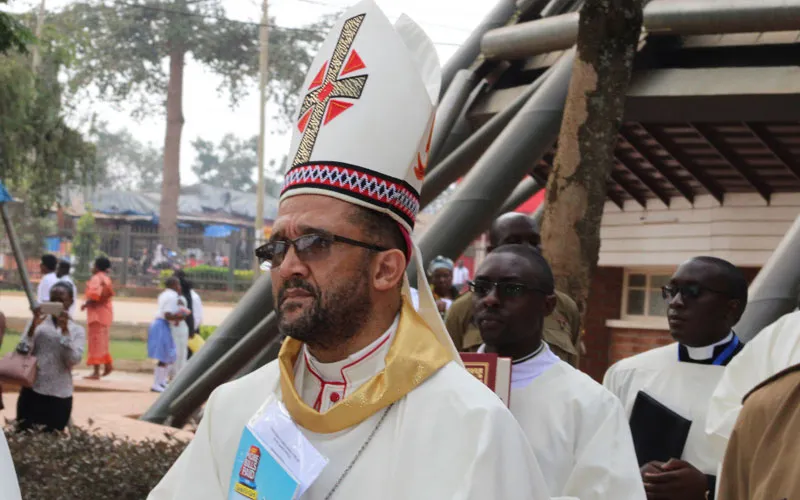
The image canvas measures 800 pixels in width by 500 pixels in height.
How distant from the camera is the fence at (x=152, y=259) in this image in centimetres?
3659

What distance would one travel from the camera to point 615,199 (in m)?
14.7

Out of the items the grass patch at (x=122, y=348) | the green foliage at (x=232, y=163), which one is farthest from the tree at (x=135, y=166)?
the grass patch at (x=122, y=348)

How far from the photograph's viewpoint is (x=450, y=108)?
11.3 meters

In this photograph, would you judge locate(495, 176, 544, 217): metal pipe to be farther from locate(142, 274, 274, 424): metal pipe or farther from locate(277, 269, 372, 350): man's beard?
locate(277, 269, 372, 350): man's beard

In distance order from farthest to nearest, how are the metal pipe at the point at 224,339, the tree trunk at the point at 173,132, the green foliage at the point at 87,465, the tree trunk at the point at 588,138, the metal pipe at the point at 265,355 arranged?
the tree trunk at the point at 173,132
the metal pipe at the point at 224,339
the metal pipe at the point at 265,355
the tree trunk at the point at 588,138
the green foliage at the point at 87,465

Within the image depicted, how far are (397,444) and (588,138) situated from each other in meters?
4.65

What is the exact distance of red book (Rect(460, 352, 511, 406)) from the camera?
433 cm

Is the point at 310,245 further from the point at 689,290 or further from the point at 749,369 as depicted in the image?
the point at 689,290

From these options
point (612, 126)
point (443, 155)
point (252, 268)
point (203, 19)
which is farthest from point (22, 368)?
point (203, 19)

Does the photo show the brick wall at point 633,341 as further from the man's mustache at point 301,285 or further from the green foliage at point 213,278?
the green foliage at point 213,278

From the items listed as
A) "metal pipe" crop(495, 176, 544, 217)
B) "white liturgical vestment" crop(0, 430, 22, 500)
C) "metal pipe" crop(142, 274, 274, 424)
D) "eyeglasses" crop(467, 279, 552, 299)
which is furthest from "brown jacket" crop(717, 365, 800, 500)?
"metal pipe" crop(495, 176, 544, 217)

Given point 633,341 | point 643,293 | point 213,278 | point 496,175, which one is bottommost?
point 213,278

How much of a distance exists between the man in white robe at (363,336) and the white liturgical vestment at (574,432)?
102 centimetres

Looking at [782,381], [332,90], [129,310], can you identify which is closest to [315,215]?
[332,90]
